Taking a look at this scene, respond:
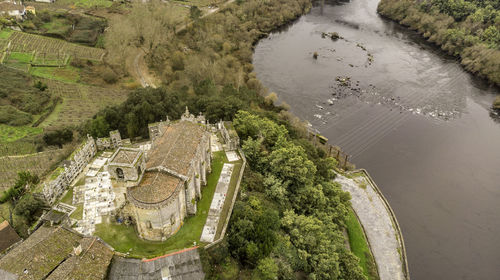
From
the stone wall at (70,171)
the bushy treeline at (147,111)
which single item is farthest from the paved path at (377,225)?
the stone wall at (70,171)

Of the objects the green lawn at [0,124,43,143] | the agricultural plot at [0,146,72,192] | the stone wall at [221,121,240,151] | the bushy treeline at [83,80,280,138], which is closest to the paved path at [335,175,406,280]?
the stone wall at [221,121,240,151]

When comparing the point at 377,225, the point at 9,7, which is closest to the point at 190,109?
the point at 377,225

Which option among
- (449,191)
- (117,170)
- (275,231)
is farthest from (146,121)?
(449,191)

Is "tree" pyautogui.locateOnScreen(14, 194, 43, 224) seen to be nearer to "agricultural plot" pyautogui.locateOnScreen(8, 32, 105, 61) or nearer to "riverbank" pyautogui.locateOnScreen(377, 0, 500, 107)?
"agricultural plot" pyautogui.locateOnScreen(8, 32, 105, 61)

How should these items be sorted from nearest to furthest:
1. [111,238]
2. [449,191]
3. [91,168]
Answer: [111,238] < [91,168] < [449,191]

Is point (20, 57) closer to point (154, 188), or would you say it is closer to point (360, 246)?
point (154, 188)

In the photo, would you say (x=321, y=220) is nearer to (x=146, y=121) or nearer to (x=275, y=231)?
(x=275, y=231)

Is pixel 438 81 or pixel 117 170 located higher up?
pixel 117 170
